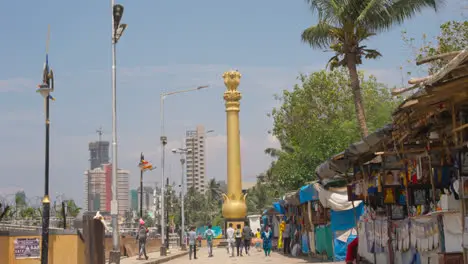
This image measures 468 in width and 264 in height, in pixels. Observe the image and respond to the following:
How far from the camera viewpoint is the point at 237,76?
74.9m

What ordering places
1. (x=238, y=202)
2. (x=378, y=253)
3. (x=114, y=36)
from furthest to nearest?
(x=238, y=202), (x=114, y=36), (x=378, y=253)

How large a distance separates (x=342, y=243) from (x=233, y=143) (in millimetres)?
51076

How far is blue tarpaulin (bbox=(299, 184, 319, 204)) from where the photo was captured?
83.4ft

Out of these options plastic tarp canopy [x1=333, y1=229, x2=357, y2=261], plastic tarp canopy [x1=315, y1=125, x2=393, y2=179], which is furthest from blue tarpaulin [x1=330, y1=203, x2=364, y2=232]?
plastic tarp canopy [x1=315, y1=125, x2=393, y2=179]

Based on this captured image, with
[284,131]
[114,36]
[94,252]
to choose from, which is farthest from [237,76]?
[94,252]

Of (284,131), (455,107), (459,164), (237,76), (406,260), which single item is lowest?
(406,260)

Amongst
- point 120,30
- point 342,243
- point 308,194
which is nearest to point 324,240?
point 308,194

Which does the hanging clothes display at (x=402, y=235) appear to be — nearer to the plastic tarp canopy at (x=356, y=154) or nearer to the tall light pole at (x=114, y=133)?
the plastic tarp canopy at (x=356, y=154)

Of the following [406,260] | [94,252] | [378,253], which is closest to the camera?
[406,260]

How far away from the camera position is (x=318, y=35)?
28391mm

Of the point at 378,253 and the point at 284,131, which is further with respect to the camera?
the point at 284,131

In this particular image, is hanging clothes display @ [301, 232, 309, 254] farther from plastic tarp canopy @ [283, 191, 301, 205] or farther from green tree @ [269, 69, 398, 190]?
green tree @ [269, 69, 398, 190]

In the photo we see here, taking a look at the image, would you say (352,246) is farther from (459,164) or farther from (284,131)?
(284,131)

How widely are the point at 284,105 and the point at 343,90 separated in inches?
184
